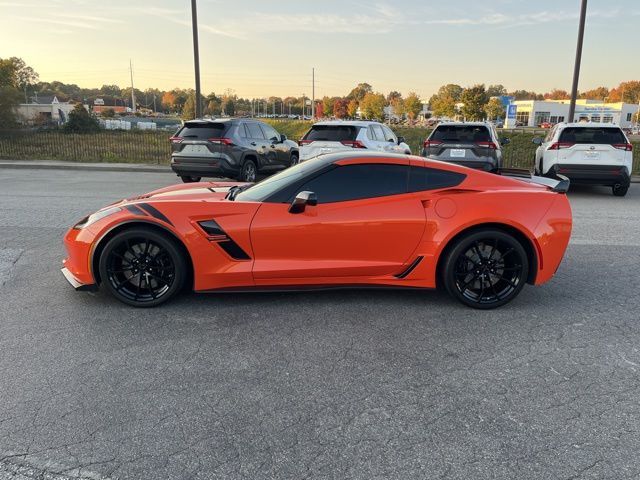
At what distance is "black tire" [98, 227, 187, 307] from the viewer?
14.1ft

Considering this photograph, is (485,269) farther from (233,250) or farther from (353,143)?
(353,143)

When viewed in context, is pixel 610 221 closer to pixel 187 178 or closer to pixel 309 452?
pixel 309 452

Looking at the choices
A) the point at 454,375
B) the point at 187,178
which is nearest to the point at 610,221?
the point at 454,375

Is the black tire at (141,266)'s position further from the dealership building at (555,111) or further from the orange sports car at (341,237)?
the dealership building at (555,111)

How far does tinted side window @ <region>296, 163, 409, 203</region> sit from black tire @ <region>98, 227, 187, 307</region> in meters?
1.26

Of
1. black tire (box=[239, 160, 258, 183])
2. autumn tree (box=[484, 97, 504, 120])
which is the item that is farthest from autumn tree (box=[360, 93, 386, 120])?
black tire (box=[239, 160, 258, 183])

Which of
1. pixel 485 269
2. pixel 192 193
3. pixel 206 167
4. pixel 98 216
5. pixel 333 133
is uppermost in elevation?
pixel 333 133

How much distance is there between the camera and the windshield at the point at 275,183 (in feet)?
14.8

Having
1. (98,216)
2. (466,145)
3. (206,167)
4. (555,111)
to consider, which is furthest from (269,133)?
(555,111)

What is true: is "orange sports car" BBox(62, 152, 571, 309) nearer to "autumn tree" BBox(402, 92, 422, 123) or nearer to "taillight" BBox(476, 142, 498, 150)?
"taillight" BBox(476, 142, 498, 150)

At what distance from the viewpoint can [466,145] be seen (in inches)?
468

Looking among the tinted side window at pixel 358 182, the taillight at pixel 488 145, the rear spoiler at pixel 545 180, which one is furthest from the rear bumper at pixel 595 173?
the tinted side window at pixel 358 182

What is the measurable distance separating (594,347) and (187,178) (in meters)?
11.7

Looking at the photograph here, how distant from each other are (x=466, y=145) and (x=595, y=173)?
116 inches
